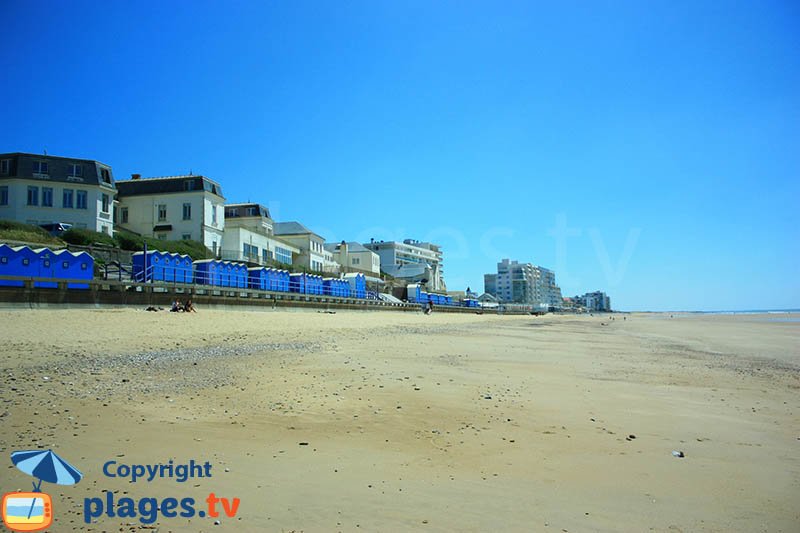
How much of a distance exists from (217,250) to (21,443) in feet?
159

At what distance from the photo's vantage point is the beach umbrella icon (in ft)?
12.5

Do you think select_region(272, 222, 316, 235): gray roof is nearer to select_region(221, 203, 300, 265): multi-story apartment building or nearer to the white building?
select_region(221, 203, 300, 265): multi-story apartment building

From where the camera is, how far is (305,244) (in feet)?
224

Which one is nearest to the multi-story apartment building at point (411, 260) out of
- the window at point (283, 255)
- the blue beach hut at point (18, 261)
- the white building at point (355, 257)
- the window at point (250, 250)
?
the white building at point (355, 257)

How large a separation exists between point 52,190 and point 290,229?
34.7m

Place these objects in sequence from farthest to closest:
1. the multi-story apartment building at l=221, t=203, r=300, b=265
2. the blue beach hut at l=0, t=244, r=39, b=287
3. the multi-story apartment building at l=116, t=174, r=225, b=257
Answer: the multi-story apartment building at l=221, t=203, r=300, b=265 → the multi-story apartment building at l=116, t=174, r=225, b=257 → the blue beach hut at l=0, t=244, r=39, b=287

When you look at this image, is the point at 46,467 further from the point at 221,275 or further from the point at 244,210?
the point at 244,210

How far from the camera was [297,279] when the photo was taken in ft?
155

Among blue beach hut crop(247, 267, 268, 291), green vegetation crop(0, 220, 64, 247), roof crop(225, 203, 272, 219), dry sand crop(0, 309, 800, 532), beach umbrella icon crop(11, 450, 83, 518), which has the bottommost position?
dry sand crop(0, 309, 800, 532)

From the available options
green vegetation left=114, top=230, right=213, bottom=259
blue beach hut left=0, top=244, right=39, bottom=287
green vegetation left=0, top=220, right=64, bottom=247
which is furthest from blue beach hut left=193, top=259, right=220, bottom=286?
blue beach hut left=0, top=244, right=39, bottom=287

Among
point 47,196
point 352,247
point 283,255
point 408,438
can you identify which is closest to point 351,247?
point 352,247

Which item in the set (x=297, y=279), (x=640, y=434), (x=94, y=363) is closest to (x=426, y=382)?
(x=640, y=434)

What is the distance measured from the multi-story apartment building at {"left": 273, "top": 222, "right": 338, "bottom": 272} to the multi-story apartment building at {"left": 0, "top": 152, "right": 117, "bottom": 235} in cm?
2598

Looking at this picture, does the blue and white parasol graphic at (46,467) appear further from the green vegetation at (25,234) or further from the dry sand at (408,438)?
the green vegetation at (25,234)
